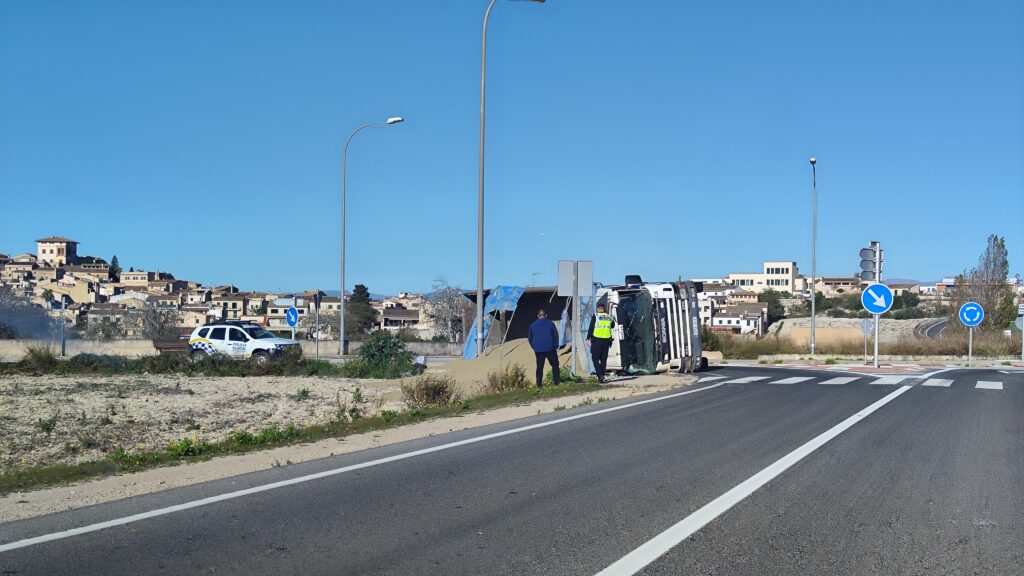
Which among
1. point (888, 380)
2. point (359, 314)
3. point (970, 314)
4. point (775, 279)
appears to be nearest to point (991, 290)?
point (970, 314)

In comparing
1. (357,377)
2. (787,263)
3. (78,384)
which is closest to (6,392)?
(78,384)

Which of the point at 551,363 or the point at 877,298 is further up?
the point at 877,298

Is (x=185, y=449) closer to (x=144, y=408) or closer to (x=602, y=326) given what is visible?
(x=144, y=408)

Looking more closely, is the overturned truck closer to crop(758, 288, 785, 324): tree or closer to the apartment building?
crop(758, 288, 785, 324): tree

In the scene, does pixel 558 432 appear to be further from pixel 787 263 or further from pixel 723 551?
pixel 787 263

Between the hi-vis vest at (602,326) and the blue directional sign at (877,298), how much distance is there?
395 inches

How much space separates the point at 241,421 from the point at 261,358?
16085 millimetres

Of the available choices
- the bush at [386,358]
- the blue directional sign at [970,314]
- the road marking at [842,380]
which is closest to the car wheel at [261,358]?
the bush at [386,358]

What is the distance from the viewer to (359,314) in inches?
3310

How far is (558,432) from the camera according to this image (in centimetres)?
1265

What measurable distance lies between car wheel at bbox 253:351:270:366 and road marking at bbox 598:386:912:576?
2215 cm

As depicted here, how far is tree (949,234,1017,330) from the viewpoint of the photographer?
57.1 m

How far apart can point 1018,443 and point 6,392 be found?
21.0 m

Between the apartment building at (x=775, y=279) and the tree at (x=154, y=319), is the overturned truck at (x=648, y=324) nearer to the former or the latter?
the tree at (x=154, y=319)
